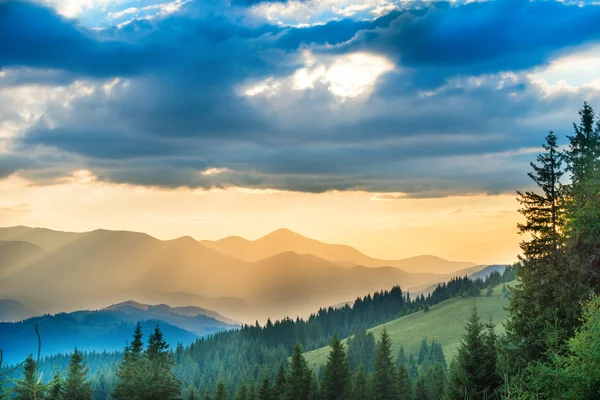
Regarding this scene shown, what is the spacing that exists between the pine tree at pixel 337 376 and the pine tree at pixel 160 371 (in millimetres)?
23142

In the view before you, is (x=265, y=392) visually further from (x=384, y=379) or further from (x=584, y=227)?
(x=584, y=227)

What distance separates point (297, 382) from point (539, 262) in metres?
45.2

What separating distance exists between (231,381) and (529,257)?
15968 cm

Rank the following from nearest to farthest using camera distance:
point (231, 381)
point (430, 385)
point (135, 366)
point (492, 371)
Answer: point (492, 371), point (135, 366), point (430, 385), point (231, 381)

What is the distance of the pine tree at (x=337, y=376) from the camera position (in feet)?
268

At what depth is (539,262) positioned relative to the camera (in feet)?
150

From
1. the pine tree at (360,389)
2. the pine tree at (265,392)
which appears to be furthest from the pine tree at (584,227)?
the pine tree at (265,392)

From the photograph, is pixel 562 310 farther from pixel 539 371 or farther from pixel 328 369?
pixel 328 369

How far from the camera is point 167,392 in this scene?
62.8 m

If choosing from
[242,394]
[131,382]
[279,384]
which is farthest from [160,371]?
[242,394]

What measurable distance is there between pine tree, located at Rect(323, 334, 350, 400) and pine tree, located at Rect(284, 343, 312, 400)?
2.51m

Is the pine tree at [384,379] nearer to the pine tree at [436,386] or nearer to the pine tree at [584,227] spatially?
the pine tree at [436,386]

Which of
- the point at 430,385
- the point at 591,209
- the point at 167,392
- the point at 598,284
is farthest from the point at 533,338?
the point at 430,385

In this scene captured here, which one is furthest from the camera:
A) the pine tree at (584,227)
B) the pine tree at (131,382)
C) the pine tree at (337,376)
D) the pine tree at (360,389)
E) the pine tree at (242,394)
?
the pine tree at (242,394)
